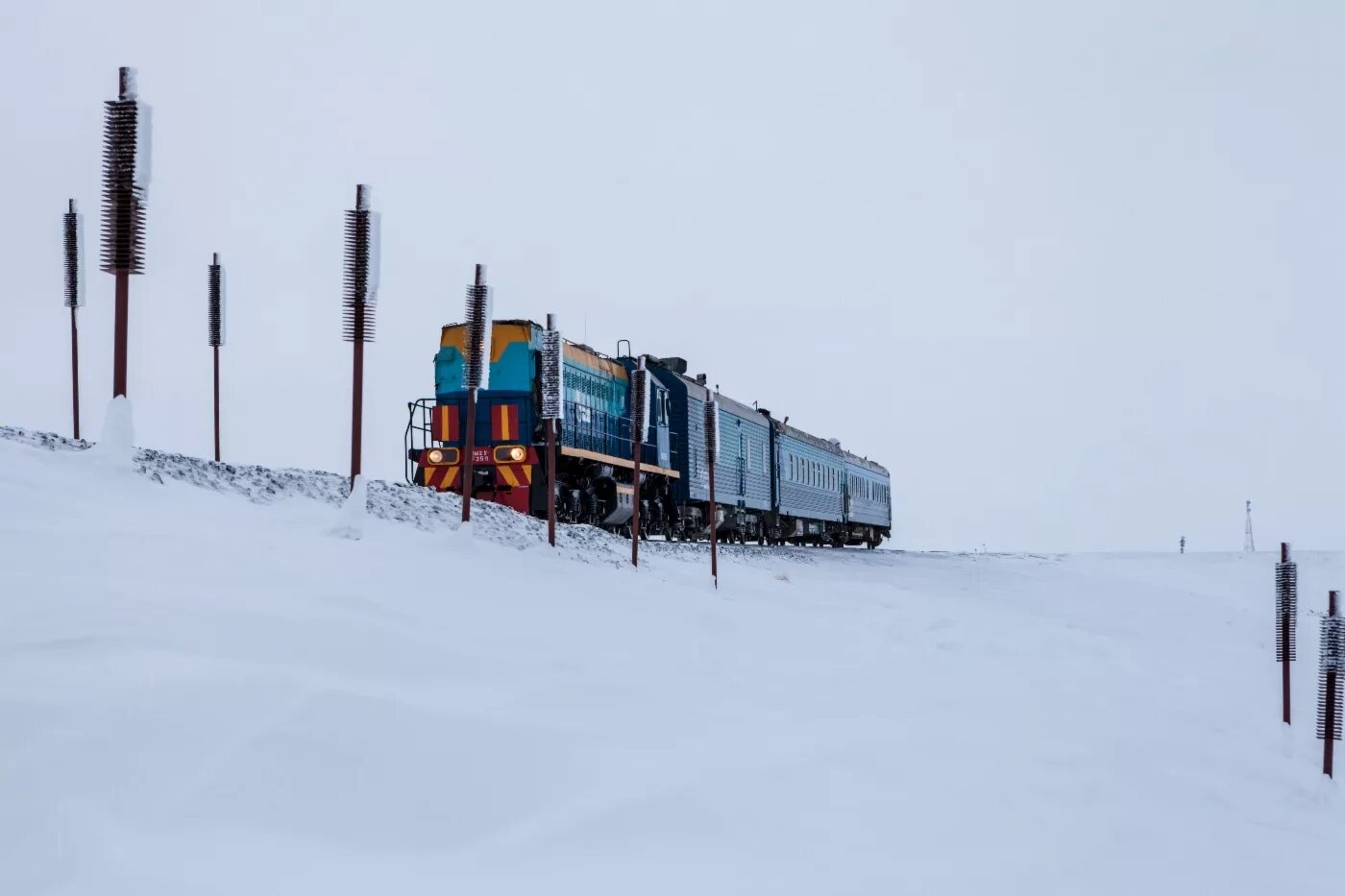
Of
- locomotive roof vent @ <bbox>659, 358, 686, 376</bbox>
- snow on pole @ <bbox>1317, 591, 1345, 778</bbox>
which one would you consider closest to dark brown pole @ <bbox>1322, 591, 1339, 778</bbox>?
snow on pole @ <bbox>1317, 591, 1345, 778</bbox>

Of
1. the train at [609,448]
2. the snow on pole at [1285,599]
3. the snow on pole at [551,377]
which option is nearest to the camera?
the snow on pole at [1285,599]

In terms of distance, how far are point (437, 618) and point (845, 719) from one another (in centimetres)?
268

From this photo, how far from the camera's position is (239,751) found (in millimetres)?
4082

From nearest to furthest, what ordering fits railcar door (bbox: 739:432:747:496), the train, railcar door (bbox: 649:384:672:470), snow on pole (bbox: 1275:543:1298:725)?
snow on pole (bbox: 1275:543:1298:725), the train, railcar door (bbox: 649:384:672:470), railcar door (bbox: 739:432:747:496)

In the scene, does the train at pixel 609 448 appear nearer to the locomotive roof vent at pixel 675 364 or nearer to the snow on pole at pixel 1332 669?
the locomotive roof vent at pixel 675 364

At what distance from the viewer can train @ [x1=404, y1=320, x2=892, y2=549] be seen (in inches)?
784

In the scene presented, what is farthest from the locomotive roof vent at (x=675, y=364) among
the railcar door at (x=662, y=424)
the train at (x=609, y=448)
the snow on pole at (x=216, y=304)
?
the snow on pole at (x=216, y=304)

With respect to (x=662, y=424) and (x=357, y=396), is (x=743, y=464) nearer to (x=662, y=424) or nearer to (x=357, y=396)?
(x=662, y=424)

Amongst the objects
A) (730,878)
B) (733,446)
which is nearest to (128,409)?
(730,878)

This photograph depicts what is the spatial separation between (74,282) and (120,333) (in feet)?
15.6

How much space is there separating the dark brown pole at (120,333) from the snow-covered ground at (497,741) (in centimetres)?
67

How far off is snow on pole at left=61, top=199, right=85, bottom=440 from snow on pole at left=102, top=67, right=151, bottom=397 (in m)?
4.47

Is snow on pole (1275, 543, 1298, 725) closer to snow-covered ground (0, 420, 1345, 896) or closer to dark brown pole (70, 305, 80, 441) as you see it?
snow-covered ground (0, 420, 1345, 896)

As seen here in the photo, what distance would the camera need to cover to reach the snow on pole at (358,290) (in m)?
10.0
